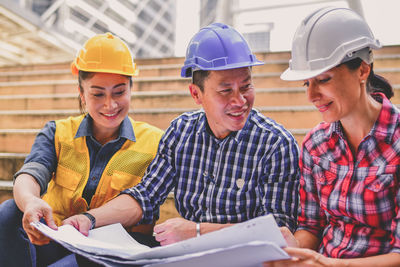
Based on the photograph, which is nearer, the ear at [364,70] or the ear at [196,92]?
the ear at [364,70]

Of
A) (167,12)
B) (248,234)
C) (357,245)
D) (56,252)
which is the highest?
(167,12)

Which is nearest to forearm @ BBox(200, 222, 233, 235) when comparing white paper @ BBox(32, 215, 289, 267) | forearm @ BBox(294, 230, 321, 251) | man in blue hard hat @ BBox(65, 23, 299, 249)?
man in blue hard hat @ BBox(65, 23, 299, 249)

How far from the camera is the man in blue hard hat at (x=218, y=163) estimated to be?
1.21 m

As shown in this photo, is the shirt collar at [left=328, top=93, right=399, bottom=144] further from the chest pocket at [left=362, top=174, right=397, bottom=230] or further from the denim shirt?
the denim shirt

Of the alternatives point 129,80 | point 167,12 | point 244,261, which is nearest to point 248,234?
point 244,261

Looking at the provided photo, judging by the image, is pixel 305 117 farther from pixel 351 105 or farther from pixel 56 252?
pixel 56 252

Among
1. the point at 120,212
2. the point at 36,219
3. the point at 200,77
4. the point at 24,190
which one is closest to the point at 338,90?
the point at 200,77

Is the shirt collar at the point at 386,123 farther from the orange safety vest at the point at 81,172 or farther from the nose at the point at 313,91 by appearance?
the orange safety vest at the point at 81,172

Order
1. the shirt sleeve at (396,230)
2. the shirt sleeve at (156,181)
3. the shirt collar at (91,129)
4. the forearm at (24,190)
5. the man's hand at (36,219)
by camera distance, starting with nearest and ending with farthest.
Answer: the shirt sleeve at (396,230), the man's hand at (36,219), the forearm at (24,190), the shirt sleeve at (156,181), the shirt collar at (91,129)

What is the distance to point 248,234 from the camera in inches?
27.6

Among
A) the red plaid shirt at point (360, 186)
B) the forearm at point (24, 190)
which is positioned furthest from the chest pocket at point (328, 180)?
the forearm at point (24, 190)

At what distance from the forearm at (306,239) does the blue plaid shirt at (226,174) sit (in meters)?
0.04

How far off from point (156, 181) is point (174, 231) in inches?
12.6

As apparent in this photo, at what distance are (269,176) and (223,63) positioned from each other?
0.46 m
